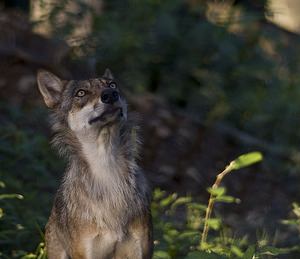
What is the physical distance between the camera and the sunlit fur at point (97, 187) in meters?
6.38

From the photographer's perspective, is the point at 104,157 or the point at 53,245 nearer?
the point at 104,157

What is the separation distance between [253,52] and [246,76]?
394mm

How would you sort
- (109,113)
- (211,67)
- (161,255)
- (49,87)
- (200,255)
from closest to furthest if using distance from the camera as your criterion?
(200,255) → (109,113) → (161,255) → (49,87) → (211,67)

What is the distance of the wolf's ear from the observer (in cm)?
710

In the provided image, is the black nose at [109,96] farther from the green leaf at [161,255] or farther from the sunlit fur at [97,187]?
the green leaf at [161,255]

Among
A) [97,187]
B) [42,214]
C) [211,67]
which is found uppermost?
[97,187]

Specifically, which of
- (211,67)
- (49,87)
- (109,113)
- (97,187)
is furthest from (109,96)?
(211,67)

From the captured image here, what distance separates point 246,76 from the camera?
13.6 meters

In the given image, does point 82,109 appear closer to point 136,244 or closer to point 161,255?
point 136,244

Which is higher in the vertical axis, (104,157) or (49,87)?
(49,87)

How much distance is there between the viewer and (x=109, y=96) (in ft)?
20.8

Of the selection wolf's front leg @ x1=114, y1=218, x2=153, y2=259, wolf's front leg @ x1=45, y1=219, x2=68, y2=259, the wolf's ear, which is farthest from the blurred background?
wolf's front leg @ x1=114, y1=218, x2=153, y2=259

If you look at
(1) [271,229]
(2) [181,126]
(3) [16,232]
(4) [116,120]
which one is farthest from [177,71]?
(4) [116,120]

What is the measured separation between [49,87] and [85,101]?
0.67 metres
